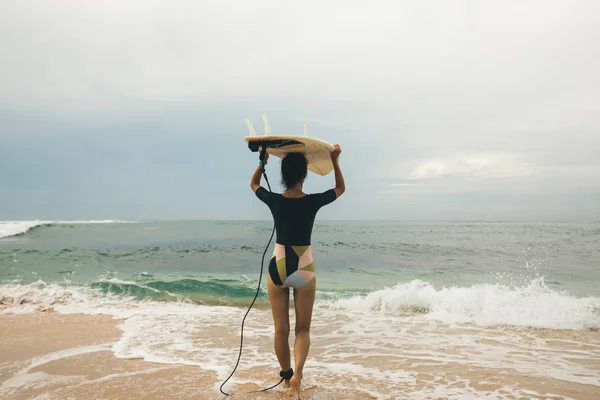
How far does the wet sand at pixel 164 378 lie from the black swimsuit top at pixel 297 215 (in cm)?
Result: 157

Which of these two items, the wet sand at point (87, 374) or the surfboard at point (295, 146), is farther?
the wet sand at point (87, 374)

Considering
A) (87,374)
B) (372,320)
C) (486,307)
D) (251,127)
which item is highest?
(251,127)

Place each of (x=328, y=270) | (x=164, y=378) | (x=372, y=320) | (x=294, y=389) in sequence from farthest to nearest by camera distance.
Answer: (x=328, y=270)
(x=372, y=320)
(x=164, y=378)
(x=294, y=389)

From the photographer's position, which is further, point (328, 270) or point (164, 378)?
point (328, 270)

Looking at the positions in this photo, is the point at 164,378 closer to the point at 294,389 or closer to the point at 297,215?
the point at 294,389

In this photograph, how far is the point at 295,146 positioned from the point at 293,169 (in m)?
0.22

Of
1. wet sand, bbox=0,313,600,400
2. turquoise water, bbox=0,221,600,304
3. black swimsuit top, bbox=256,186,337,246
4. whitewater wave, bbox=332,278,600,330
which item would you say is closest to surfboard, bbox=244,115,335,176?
black swimsuit top, bbox=256,186,337,246

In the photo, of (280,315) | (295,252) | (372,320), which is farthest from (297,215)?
(372,320)

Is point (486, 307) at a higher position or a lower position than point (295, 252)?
lower

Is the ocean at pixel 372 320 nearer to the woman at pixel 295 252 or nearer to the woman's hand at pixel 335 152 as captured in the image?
the woman at pixel 295 252

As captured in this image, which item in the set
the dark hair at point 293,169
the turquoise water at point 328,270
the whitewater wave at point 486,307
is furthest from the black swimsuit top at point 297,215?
the turquoise water at point 328,270

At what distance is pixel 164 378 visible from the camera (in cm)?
445

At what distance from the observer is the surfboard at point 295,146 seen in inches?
139

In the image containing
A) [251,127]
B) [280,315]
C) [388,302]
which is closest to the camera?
[280,315]
